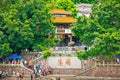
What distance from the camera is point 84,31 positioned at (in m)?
40.7

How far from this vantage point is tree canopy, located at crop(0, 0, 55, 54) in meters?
42.8

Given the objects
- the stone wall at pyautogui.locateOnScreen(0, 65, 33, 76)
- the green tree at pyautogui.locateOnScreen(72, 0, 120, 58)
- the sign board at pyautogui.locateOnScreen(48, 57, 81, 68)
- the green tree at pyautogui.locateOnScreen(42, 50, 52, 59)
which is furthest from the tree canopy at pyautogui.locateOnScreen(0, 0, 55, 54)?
the green tree at pyautogui.locateOnScreen(72, 0, 120, 58)

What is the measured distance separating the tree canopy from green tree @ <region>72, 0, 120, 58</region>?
14.4 ft

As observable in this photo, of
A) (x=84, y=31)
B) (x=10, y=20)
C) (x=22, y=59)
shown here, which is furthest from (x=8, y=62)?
(x=84, y=31)

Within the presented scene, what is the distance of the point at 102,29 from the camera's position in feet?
130

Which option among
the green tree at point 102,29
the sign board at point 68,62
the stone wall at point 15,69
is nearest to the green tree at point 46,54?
the sign board at point 68,62

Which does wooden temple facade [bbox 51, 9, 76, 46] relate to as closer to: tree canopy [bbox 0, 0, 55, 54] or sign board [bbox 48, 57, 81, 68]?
tree canopy [bbox 0, 0, 55, 54]

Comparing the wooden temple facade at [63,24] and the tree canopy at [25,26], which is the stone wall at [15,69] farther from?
the wooden temple facade at [63,24]

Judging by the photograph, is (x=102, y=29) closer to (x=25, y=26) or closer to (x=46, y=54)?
(x=46, y=54)

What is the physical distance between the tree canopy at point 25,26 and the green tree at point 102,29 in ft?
14.4

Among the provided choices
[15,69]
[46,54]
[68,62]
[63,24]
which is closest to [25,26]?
[46,54]

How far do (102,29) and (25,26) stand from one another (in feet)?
24.7

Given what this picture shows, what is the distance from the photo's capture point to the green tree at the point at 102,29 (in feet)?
126

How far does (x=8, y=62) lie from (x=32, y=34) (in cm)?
349
